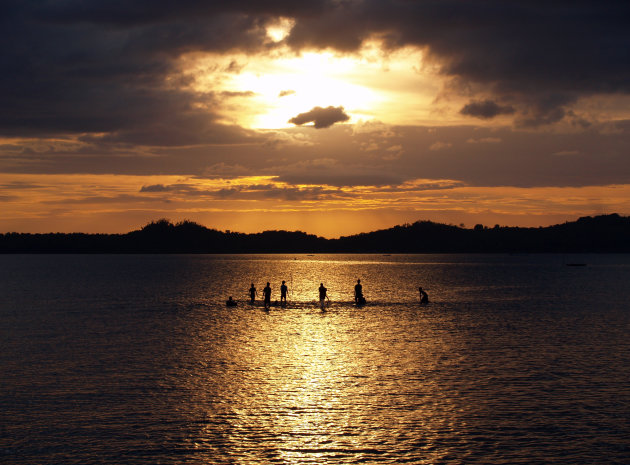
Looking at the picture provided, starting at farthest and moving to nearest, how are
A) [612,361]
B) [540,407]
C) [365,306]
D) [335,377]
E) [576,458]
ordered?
[365,306]
[612,361]
[335,377]
[540,407]
[576,458]

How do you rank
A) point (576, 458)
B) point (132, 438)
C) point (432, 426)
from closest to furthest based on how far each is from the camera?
1. point (576, 458)
2. point (132, 438)
3. point (432, 426)

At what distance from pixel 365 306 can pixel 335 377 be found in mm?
34687

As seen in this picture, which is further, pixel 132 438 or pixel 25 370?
pixel 25 370

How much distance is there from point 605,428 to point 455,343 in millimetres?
17224

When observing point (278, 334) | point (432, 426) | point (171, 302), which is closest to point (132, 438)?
point (432, 426)

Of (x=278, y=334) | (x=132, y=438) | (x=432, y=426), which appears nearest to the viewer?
(x=132, y=438)

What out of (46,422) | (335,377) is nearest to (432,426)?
(335,377)

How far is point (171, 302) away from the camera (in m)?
67.4

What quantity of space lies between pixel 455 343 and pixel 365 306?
981 inches

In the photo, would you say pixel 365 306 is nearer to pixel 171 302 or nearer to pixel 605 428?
pixel 171 302

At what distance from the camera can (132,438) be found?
18.1 meters

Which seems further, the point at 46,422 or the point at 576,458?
the point at 46,422

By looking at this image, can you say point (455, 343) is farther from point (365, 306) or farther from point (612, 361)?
point (365, 306)

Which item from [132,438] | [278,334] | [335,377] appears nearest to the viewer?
[132,438]
